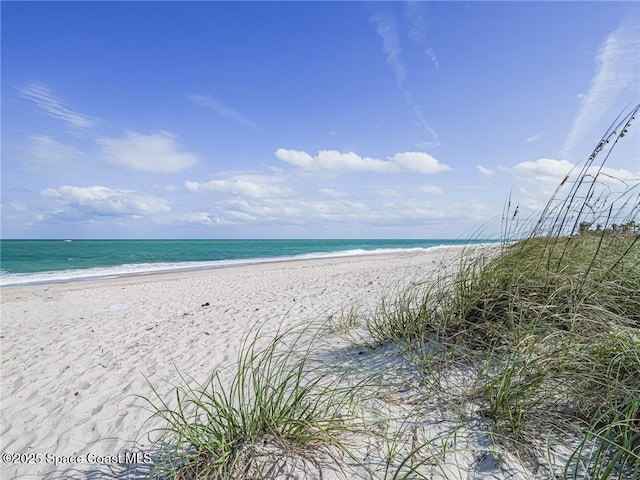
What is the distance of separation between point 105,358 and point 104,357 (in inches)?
2.5

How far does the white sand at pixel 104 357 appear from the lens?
2707 mm

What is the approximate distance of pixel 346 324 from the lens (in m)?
4.53

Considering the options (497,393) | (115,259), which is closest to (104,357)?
(497,393)

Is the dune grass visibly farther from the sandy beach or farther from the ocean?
the ocean

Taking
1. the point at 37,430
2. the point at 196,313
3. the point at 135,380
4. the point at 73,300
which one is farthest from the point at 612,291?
the point at 73,300

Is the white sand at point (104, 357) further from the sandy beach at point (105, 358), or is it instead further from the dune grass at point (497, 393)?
the dune grass at point (497, 393)

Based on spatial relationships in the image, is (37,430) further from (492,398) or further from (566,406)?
(566,406)

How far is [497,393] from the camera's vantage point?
2199 mm

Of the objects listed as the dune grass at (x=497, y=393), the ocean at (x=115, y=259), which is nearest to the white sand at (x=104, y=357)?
the dune grass at (x=497, y=393)

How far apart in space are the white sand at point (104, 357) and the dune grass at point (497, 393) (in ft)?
2.35

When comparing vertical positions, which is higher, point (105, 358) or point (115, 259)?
point (115, 259)

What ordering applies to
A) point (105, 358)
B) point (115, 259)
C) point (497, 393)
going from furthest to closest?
point (115, 259)
point (105, 358)
point (497, 393)

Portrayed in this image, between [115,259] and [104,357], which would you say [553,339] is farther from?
[115,259]

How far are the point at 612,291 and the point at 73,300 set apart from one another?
1270 centimetres
